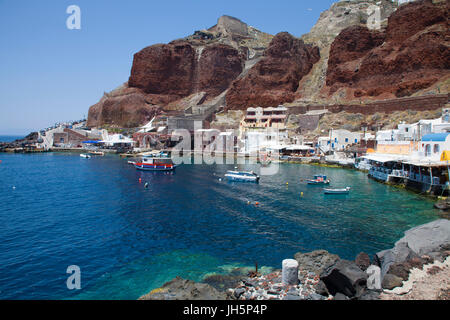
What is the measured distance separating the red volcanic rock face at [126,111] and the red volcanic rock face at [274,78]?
3189 centimetres

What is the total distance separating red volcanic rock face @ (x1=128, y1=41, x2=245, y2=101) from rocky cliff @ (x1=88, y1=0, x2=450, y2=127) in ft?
1.31

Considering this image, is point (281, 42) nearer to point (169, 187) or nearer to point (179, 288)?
point (169, 187)

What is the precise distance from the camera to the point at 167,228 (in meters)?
23.8

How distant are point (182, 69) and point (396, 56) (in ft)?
254

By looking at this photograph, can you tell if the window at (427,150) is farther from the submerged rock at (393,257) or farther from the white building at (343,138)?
the white building at (343,138)

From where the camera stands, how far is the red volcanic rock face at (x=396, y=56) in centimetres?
6962

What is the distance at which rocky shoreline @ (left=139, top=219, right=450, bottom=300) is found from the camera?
432 inches

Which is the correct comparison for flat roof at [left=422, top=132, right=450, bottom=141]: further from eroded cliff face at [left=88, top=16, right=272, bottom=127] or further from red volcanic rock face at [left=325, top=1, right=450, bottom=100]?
eroded cliff face at [left=88, top=16, right=272, bottom=127]

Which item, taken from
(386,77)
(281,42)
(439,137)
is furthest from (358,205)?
(281,42)

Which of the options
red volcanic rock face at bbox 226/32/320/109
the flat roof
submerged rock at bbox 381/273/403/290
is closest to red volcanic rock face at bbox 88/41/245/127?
red volcanic rock face at bbox 226/32/320/109

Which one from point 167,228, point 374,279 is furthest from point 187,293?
point 167,228

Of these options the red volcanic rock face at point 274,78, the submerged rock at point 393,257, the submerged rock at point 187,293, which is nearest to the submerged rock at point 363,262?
the submerged rock at point 393,257
